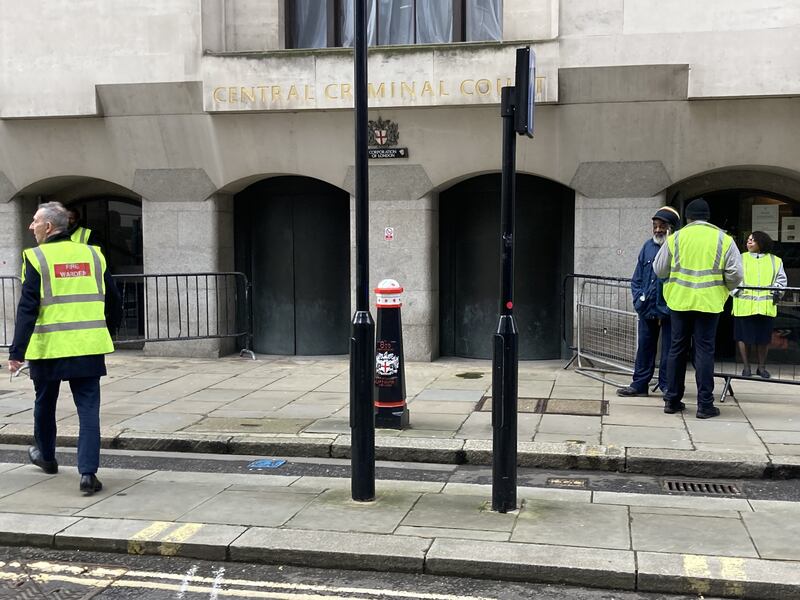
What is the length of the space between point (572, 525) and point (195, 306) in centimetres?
829

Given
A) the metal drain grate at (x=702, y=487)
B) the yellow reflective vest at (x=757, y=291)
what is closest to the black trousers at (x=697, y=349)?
the yellow reflective vest at (x=757, y=291)

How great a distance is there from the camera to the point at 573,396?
9039 millimetres

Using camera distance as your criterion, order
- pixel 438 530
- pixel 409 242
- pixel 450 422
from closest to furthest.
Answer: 1. pixel 438 530
2. pixel 450 422
3. pixel 409 242

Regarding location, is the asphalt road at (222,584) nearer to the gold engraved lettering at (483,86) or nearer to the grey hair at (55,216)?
the grey hair at (55,216)

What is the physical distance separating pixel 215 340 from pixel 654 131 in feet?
22.5

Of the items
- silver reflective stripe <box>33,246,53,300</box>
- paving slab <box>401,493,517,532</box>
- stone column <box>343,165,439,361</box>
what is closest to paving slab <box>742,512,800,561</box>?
paving slab <box>401,493,517,532</box>

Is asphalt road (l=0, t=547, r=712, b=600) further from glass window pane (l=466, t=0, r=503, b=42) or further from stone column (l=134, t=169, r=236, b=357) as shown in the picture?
glass window pane (l=466, t=0, r=503, b=42)

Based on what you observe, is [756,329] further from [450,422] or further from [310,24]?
[310,24]

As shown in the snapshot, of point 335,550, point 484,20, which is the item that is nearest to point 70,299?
point 335,550

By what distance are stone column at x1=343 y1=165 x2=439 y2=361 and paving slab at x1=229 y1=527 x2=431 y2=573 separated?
679 centimetres

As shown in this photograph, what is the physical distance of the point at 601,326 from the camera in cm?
1014

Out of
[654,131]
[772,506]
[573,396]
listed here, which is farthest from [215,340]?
[772,506]

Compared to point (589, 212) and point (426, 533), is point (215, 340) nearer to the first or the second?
point (589, 212)

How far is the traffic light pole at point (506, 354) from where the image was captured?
526 cm
